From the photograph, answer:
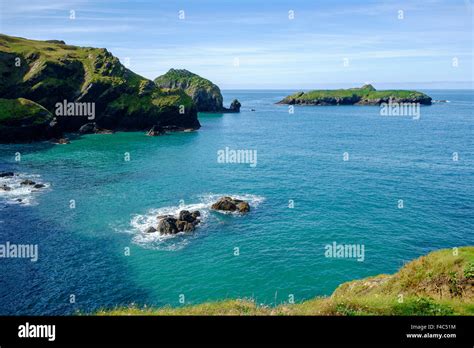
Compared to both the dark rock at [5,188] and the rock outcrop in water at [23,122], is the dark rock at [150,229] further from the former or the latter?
the rock outcrop in water at [23,122]

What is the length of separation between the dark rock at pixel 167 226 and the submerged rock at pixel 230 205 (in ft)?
33.0

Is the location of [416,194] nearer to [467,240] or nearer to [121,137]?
[467,240]

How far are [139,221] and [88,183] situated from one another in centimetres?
2580

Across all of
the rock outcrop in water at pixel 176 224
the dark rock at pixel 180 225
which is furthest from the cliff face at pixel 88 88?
the dark rock at pixel 180 225

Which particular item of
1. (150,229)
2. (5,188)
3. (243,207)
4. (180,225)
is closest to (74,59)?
(5,188)

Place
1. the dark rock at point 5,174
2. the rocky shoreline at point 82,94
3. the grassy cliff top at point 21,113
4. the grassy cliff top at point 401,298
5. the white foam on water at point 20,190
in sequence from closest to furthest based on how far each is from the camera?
the grassy cliff top at point 401,298 < the white foam on water at point 20,190 < the dark rock at point 5,174 < the grassy cliff top at point 21,113 < the rocky shoreline at point 82,94

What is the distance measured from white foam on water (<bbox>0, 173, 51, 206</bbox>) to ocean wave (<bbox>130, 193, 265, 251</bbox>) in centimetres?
2129

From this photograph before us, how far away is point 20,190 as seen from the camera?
6956cm

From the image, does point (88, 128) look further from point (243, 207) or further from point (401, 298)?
point (401, 298)

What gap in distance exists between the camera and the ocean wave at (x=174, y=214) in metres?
49.5

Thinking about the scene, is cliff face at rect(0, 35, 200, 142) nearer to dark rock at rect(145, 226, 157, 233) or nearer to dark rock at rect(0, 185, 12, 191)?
dark rock at rect(0, 185, 12, 191)
